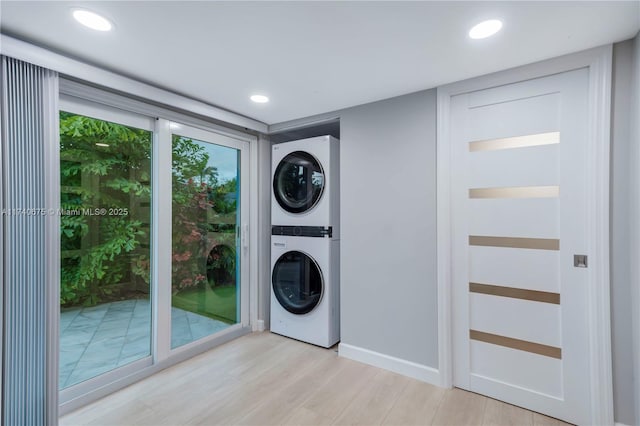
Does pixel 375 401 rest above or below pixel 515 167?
below

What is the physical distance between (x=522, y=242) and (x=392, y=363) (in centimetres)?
136

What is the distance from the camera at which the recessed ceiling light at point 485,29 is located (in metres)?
1.51

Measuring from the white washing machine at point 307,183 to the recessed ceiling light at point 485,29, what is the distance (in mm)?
1485

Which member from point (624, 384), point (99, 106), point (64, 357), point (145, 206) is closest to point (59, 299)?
point (64, 357)

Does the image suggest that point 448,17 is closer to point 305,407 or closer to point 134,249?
point 305,407

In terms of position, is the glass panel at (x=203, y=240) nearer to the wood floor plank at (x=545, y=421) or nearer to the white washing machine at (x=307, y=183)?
the white washing machine at (x=307, y=183)

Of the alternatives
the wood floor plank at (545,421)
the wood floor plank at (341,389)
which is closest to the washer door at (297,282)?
the wood floor plank at (341,389)

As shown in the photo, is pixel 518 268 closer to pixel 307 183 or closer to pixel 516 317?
pixel 516 317

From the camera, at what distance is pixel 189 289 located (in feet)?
8.91

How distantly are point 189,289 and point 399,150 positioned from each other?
2.22 metres

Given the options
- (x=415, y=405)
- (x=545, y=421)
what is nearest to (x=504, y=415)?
(x=545, y=421)

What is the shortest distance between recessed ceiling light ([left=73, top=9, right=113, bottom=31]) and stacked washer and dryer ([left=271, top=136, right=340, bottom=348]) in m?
1.76

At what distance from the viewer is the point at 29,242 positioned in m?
1.66

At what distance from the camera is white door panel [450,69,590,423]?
6.03 ft
